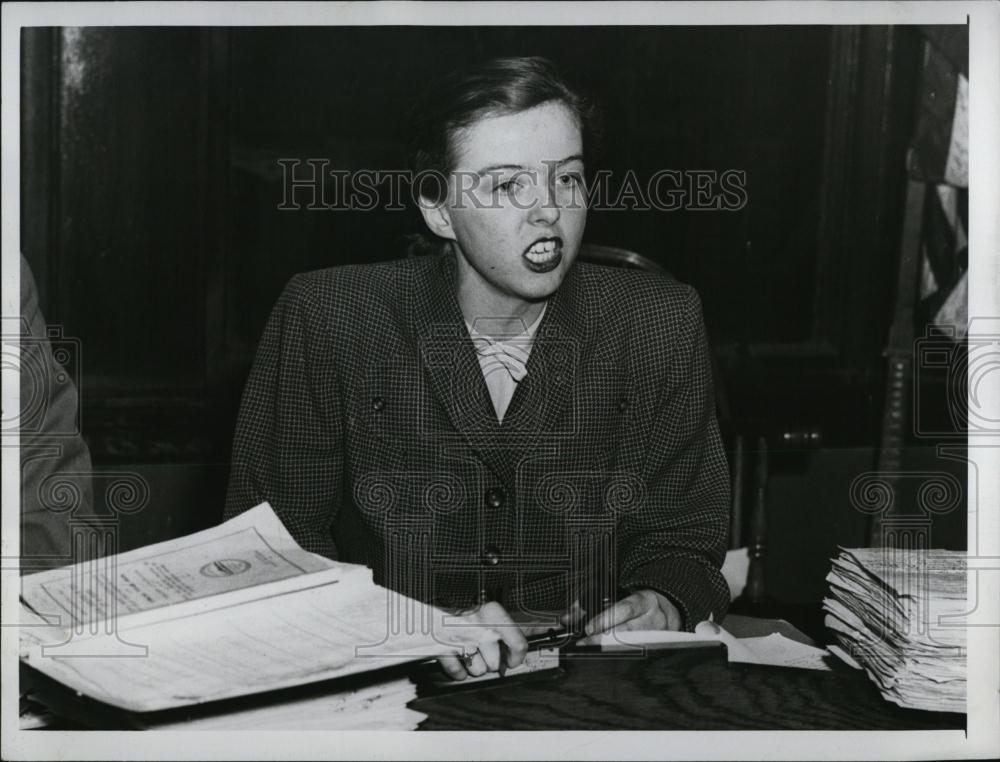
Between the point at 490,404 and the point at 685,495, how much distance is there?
0.79 feet

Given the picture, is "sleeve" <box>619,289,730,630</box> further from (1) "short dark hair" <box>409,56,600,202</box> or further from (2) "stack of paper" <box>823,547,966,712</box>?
(1) "short dark hair" <box>409,56,600,202</box>

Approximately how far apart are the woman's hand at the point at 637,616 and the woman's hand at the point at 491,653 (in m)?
0.08

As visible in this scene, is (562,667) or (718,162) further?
(718,162)

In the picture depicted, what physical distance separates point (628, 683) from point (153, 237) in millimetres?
817

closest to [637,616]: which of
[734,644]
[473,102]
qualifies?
[734,644]

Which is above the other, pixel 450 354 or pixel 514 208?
pixel 514 208

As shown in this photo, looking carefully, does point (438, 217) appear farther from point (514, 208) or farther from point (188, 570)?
point (188, 570)

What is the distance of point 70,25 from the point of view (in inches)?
46.2

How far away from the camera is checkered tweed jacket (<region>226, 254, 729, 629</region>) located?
118cm

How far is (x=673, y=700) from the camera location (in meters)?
0.97

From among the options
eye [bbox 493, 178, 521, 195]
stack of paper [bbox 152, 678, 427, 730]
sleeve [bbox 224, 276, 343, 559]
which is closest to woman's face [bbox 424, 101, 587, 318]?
eye [bbox 493, 178, 521, 195]

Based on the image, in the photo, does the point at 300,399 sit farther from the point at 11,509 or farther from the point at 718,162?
the point at 718,162

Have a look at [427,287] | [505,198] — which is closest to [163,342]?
[427,287]

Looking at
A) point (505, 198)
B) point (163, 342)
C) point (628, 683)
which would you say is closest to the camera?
point (628, 683)
